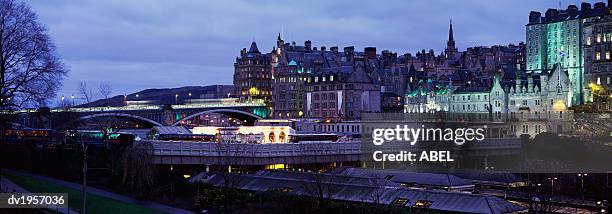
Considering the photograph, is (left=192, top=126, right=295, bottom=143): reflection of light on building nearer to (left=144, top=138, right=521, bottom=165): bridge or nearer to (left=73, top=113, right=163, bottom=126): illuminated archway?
(left=144, top=138, right=521, bottom=165): bridge

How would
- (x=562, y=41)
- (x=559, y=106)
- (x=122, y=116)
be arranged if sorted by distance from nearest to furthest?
1. (x=559, y=106)
2. (x=122, y=116)
3. (x=562, y=41)

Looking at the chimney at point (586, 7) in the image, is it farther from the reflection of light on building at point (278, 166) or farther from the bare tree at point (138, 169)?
the bare tree at point (138, 169)

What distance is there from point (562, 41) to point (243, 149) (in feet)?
307

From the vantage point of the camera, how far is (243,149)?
74.5m

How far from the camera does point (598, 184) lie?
72438 mm

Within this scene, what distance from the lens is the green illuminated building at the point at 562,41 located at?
138 metres

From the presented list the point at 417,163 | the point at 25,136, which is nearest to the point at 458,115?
the point at 417,163

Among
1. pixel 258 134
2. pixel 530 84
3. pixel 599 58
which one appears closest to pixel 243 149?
pixel 258 134

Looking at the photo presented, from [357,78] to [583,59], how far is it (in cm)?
4599

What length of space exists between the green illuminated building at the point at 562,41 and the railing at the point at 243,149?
69.1 meters

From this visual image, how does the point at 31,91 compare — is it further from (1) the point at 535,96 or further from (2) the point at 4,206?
(1) the point at 535,96

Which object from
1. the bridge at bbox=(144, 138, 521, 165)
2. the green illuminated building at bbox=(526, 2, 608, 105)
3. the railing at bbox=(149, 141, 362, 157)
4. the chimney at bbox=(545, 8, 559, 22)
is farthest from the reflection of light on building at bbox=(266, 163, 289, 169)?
the chimney at bbox=(545, 8, 559, 22)

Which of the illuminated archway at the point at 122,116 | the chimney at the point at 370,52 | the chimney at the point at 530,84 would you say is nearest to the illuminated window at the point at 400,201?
the illuminated archway at the point at 122,116

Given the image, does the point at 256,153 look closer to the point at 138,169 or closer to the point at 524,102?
the point at 138,169
